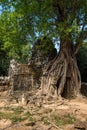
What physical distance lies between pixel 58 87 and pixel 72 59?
160 centimetres

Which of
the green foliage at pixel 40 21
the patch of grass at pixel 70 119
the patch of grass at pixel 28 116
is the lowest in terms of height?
the patch of grass at pixel 70 119

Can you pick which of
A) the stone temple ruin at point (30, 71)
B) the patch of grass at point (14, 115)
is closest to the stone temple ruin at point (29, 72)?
the stone temple ruin at point (30, 71)

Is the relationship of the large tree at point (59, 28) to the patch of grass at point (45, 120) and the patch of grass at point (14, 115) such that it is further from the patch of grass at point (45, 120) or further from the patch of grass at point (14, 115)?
the patch of grass at point (45, 120)

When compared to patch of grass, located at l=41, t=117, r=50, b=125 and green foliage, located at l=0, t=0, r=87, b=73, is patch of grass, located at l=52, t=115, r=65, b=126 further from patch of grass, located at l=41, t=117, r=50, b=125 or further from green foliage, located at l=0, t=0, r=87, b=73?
green foliage, located at l=0, t=0, r=87, b=73

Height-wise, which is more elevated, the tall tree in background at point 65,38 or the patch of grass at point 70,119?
the tall tree in background at point 65,38

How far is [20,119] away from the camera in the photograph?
10.4 meters

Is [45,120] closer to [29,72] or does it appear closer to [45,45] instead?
[29,72]

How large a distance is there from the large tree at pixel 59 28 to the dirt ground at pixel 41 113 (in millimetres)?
1061

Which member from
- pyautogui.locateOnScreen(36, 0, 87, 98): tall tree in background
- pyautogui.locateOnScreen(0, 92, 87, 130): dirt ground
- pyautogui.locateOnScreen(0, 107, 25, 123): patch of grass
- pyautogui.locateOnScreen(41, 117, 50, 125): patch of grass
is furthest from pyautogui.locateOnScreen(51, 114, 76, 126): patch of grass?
pyautogui.locateOnScreen(36, 0, 87, 98): tall tree in background

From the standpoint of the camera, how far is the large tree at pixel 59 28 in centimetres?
1353

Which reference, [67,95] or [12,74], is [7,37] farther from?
[67,95]

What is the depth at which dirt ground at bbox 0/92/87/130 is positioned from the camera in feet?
32.0

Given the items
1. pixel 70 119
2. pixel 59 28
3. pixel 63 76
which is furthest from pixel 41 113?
pixel 59 28

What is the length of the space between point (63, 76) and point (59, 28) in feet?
8.44
